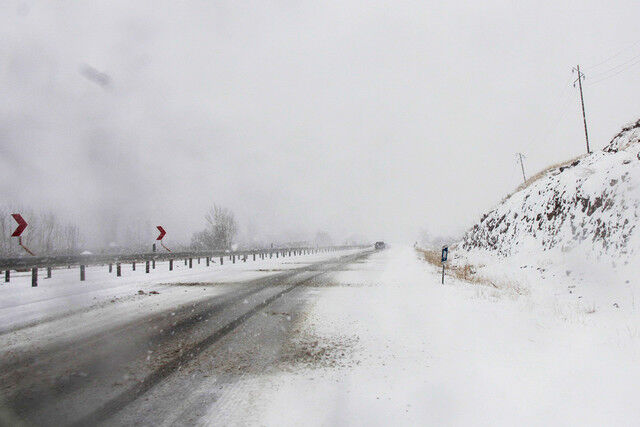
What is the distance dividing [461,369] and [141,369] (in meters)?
3.60

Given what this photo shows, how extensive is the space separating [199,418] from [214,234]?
Result: 188ft

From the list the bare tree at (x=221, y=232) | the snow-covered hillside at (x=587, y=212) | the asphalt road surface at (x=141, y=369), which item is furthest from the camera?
the bare tree at (x=221, y=232)

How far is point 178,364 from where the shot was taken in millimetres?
4219

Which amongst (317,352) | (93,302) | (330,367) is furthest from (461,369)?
(93,302)

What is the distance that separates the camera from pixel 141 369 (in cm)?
408

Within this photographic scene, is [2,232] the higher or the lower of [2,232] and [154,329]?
the higher

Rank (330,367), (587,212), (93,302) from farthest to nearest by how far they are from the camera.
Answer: (587,212)
(93,302)
(330,367)

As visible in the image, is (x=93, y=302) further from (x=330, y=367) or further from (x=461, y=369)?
(x=461, y=369)

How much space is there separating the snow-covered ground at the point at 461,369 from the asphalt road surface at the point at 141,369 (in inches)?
16.6

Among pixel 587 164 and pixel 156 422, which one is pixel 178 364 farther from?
pixel 587 164

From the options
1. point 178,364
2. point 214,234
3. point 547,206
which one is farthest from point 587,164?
point 214,234

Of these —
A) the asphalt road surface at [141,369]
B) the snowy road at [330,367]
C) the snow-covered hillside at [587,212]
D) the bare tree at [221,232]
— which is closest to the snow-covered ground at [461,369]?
the snowy road at [330,367]

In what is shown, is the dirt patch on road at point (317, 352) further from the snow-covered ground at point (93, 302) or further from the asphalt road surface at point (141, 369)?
the snow-covered ground at point (93, 302)

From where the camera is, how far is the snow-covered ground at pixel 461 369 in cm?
309
